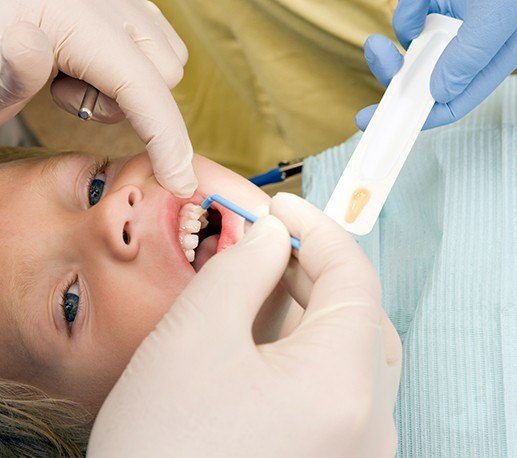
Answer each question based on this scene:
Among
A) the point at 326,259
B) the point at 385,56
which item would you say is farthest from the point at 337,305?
the point at 385,56

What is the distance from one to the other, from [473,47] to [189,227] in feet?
1.99

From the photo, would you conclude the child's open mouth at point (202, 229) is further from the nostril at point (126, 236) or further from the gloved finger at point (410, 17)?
the gloved finger at point (410, 17)

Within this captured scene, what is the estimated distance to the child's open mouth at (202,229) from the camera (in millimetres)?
1236

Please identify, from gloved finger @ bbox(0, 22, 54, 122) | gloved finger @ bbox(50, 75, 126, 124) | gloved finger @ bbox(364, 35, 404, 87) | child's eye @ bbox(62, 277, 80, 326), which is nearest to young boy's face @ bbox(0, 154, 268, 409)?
child's eye @ bbox(62, 277, 80, 326)

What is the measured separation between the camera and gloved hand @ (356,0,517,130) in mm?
1214

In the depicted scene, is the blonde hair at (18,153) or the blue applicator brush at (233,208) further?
the blonde hair at (18,153)

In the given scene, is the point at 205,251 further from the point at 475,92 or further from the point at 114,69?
the point at 475,92

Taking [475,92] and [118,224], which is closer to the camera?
[118,224]

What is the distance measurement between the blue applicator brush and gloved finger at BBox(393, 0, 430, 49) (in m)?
0.50

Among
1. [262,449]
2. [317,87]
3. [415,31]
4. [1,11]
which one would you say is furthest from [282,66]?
[262,449]

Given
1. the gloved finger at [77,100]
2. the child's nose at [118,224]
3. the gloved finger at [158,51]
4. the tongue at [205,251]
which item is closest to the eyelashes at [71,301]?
the child's nose at [118,224]

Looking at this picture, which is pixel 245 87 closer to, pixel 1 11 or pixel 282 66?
pixel 282 66

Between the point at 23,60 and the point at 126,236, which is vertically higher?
the point at 23,60

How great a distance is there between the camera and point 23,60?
1.06m
